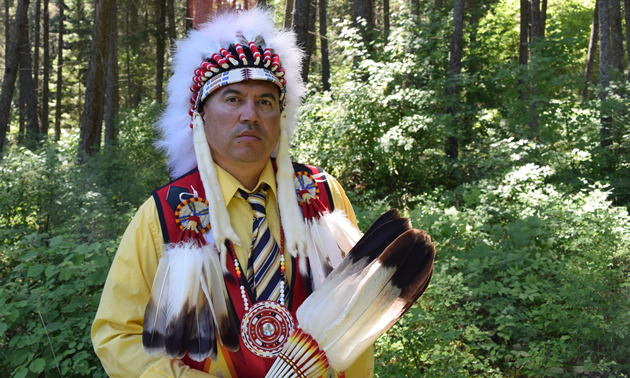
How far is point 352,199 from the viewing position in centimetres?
898

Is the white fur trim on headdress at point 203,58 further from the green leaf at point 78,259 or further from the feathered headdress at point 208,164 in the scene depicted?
the green leaf at point 78,259

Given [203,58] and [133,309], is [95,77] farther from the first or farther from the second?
[133,309]

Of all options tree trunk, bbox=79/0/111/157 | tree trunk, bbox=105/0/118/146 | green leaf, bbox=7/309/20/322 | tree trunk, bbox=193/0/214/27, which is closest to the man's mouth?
green leaf, bbox=7/309/20/322

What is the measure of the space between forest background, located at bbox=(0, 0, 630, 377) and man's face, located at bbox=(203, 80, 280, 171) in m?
2.00

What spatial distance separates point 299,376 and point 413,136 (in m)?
8.09

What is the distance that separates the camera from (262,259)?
6.82 ft

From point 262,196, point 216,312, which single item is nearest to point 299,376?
point 216,312

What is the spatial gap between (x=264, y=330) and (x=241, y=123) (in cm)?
95

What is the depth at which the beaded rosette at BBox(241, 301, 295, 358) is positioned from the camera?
1947 millimetres

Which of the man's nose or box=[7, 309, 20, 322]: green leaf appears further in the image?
box=[7, 309, 20, 322]: green leaf

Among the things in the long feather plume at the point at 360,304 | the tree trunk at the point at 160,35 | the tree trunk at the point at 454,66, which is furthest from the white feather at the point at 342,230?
the tree trunk at the point at 160,35

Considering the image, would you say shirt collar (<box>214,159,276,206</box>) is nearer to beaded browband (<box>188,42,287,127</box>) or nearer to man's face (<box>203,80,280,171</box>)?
man's face (<box>203,80,280,171</box>)

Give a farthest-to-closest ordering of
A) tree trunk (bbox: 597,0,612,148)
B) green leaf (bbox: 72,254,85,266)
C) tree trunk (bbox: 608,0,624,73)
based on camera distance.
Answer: tree trunk (bbox: 608,0,624,73) → tree trunk (bbox: 597,0,612,148) → green leaf (bbox: 72,254,85,266)

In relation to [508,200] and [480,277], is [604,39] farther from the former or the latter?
[480,277]
